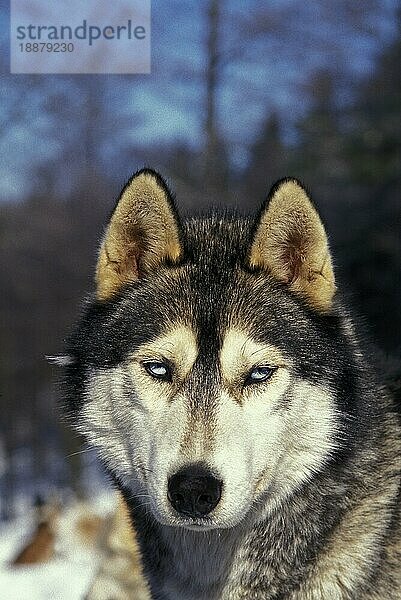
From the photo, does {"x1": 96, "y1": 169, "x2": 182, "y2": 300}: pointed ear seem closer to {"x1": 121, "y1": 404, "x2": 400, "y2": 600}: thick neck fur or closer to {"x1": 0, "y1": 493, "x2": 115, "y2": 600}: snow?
{"x1": 121, "y1": 404, "x2": 400, "y2": 600}: thick neck fur

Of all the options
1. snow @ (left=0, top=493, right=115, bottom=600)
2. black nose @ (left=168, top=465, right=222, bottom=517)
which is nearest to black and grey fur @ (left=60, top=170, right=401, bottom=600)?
black nose @ (left=168, top=465, right=222, bottom=517)

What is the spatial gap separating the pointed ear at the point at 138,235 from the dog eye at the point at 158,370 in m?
0.48

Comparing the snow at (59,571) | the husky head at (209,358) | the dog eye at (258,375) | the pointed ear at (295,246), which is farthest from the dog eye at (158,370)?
the snow at (59,571)

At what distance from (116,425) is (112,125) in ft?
42.2

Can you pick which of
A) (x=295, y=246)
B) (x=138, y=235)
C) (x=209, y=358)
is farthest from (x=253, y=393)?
(x=138, y=235)

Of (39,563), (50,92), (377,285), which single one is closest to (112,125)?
(50,92)

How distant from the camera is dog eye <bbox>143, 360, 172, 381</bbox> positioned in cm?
304

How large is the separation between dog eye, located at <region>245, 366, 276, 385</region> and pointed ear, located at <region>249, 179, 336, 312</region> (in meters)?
0.43

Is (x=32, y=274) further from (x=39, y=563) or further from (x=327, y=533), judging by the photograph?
(x=327, y=533)

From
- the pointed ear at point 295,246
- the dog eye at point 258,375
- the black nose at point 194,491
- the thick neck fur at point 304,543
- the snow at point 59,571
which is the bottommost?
the snow at point 59,571

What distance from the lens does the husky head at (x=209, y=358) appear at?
9.34 ft

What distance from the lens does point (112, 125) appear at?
15453 mm

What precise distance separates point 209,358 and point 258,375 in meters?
0.19

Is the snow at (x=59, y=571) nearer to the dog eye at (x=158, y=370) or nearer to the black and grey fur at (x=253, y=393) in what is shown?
the black and grey fur at (x=253, y=393)
